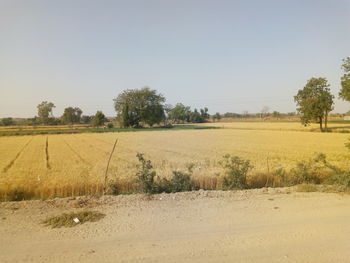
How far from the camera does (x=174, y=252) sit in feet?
15.6

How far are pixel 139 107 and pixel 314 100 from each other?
65.0 meters

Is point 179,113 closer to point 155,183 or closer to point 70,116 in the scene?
point 70,116

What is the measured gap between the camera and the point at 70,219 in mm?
6523

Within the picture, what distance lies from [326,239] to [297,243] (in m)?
0.68

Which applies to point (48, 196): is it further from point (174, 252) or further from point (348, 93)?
point (348, 93)

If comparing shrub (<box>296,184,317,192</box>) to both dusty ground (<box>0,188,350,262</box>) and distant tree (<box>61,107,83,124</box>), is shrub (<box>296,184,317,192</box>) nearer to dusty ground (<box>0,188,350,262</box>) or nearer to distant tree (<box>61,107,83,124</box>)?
dusty ground (<box>0,188,350,262</box>)

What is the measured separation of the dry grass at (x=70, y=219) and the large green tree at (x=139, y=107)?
3547 inches

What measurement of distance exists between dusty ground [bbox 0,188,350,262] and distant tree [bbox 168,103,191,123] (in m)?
157

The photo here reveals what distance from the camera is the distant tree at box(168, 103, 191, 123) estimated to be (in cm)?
16438

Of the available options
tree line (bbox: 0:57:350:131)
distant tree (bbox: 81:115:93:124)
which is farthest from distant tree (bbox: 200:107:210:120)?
distant tree (bbox: 81:115:93:124)

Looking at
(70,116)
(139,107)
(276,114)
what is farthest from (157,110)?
(276,114)

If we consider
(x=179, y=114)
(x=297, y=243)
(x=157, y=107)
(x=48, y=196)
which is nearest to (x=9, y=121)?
(x=157, y=107)

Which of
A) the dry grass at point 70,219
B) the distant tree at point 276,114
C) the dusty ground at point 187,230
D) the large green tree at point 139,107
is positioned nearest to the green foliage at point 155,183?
the dusty ground at point 187,230

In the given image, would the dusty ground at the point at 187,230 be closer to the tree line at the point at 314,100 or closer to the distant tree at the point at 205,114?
the tree line at the point at 314,100
